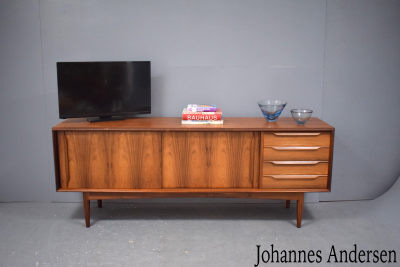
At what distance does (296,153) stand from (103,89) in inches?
62.8

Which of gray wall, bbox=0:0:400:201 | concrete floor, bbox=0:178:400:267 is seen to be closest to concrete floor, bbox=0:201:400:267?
concrete floor, bbox=0:178:400:267

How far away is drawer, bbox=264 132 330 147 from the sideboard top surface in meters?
0.04

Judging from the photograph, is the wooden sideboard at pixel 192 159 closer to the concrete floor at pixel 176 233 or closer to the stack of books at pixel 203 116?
the stack of books at pixel 203 116

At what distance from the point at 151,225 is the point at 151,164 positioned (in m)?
0.52

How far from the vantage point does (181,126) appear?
2994 mm

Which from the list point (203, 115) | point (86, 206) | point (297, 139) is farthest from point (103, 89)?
point (297, 139)

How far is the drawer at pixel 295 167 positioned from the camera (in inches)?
119

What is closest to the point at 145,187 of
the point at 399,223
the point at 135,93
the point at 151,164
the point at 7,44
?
the point at 151,164

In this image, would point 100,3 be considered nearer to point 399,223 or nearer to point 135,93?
point 135,93

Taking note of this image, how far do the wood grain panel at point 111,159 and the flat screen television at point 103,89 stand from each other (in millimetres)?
243

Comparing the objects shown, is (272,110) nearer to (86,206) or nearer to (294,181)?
(294,181)

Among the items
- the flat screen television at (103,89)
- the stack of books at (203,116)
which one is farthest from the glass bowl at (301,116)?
the flat screen television at (103,89)

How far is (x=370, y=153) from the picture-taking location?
359 centimetres

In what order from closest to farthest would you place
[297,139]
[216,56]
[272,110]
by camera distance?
1. [297,139]
2. [272,110]
3. [216,56]
